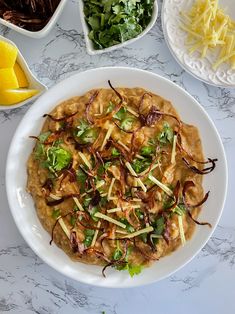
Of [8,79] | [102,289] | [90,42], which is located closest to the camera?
[8,79]

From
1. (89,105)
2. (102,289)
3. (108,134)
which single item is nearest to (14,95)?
(89,105)

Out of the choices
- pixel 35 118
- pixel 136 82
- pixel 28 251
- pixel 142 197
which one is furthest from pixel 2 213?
pixel 136 82

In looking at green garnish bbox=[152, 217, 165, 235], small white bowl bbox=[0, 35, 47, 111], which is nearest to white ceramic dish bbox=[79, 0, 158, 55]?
small white bowl bbox=[0, 35, 47, 111]

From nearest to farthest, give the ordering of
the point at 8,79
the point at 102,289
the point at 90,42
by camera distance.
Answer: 1. the point at 8,79
2. the point at 90,42
3. the point at 102,289

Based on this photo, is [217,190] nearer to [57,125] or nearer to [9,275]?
[57,125]

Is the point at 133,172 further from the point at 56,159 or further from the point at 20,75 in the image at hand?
the point at 20,75

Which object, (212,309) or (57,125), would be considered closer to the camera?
(57,125)
